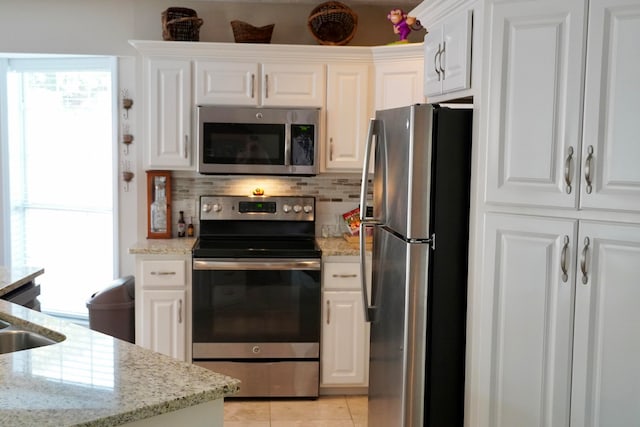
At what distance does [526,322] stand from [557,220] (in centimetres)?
38

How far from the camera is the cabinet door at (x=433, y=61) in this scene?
3.09m

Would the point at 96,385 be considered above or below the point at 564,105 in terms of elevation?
below

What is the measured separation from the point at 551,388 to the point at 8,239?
4.04 metres

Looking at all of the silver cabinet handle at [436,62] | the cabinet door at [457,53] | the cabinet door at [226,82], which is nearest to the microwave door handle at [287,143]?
the cabinet door at [226,82]

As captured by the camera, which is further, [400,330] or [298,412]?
[298,412]

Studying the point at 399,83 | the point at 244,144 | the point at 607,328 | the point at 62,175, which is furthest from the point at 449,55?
the point at 62,175

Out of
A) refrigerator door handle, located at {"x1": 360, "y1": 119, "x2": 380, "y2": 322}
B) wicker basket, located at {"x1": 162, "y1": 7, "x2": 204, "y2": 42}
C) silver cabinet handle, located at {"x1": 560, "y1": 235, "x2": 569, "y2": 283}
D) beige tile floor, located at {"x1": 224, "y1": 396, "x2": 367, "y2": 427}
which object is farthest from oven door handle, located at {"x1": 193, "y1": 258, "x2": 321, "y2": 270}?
silver cabinet handle, located at {"x1": 560, "y1": 235, "x2": 569, "y2": 283}

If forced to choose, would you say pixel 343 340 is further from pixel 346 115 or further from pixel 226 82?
pixel 226 82

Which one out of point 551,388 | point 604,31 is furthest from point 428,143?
point 551,388

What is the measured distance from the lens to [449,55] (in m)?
2.93

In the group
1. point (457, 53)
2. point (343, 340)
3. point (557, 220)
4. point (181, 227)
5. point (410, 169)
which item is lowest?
point (343, 340)

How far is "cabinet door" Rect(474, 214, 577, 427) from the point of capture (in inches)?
95.5

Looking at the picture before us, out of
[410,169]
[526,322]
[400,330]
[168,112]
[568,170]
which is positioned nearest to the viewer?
[568,170]

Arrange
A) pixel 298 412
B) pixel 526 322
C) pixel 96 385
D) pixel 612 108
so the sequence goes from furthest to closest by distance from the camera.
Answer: pixel 298 412
pixel 526 322
pixel 612 108
pixel 96 385
